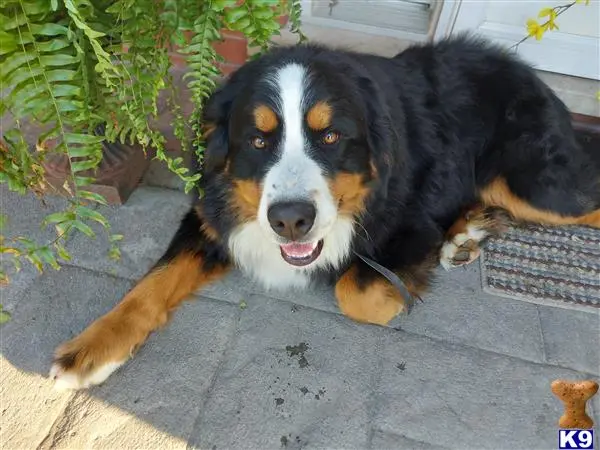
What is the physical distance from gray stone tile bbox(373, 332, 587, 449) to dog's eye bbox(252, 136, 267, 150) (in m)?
1.03

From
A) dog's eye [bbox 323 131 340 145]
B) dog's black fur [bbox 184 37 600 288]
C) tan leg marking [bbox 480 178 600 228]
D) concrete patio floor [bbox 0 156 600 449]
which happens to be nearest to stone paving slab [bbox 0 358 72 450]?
concrete patio floor [bbox 0 156 600 449]

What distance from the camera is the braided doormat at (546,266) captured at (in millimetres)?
2441

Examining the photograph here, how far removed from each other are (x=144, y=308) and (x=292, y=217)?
0.82 metres

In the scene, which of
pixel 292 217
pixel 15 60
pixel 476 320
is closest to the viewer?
pixel 15 60

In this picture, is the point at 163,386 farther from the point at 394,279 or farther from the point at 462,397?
the point at 462,397

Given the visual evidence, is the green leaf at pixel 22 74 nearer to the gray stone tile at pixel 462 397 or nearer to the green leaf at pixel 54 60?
the green leaf at pixel 54 60

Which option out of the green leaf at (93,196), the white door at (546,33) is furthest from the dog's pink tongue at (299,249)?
the white door at (546,33)

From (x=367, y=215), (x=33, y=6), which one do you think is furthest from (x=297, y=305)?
(x=33, y=6)

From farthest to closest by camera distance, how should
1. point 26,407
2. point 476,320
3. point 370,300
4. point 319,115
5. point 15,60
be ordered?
point 476,320
point 370,300
point 26,407
point 319,115
point 15,60

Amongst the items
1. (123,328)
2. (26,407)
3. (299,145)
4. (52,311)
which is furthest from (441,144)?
(26,407)

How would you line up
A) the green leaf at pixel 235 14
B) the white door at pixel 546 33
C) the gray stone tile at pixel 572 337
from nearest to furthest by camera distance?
1. the green leaf at pixel 235 14
2. the gray stone tile at pixel 572 337
3. the white door at pixel 546 33

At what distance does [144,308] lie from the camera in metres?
2.09

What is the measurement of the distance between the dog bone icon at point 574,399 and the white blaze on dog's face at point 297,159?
47.6 inches

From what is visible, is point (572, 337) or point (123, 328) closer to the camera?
point (123, 328)
